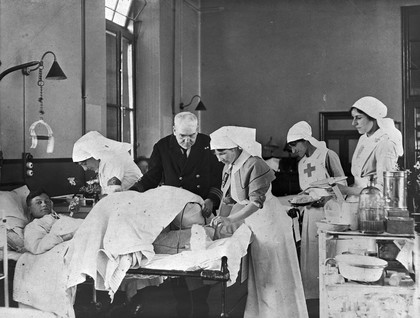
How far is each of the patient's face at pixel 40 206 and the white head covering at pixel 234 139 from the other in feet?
3.34

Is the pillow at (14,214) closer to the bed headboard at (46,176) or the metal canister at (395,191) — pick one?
the bed headboard at (46,176)

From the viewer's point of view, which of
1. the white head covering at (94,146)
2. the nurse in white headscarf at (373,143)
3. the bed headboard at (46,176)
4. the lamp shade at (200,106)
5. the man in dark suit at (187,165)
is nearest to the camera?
the nurse in white headscarf at (373,143)

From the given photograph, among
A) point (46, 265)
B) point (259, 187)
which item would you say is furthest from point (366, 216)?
point (46, 265)

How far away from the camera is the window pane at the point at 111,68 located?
267cm

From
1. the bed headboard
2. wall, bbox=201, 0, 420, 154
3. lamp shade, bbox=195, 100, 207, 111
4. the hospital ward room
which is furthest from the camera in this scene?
the bed headboard

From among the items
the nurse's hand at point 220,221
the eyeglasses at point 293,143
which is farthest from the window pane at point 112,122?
the eyeglasses at point 293,143

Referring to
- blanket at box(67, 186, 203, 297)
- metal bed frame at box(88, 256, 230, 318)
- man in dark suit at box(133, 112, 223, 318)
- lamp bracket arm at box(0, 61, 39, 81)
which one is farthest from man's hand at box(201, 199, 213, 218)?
lamp bracket arm at box(0, 61, 39, 81)

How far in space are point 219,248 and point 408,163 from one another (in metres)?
0.93

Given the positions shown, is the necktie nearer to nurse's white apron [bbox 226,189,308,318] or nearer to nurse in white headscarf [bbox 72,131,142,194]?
nurse in white headscarf [bbox 72,131,142,194]

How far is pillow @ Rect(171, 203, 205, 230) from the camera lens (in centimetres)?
236

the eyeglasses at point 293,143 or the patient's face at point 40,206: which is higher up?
the eyeglasses at point 293,143

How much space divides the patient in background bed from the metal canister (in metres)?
1.52

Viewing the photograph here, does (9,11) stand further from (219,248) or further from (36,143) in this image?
(219,248)

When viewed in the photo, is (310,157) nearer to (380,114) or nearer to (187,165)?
(380,114)
